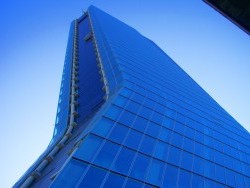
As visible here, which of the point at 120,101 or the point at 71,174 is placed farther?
the point at 120,101

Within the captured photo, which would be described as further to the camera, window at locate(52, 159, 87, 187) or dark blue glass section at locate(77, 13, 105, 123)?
dark blue glass section at locate(77, 13, 105, 123)

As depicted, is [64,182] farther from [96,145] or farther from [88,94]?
[88,94]

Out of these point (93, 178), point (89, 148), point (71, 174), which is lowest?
point (71, 174)

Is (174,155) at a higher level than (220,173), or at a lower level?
lower

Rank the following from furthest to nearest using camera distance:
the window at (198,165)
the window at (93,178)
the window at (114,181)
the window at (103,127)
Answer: the window at (198,165) → the window at (103,127) → the window at (114,181) → the window at (93,178)

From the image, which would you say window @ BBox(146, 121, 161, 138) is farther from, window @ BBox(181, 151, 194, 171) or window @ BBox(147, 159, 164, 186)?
window @ BBox(147, 159, 164, 186)

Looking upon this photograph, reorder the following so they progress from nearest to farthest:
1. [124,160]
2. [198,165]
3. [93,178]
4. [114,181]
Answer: [93,178] < [114,181] < [124,160] < [198,165]

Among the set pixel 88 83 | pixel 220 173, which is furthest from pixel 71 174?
pixel 88 83

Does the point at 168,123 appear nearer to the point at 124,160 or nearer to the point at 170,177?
the point at 170,177

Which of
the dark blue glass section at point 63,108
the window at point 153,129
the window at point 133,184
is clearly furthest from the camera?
the dark blue glass section at point 63,108

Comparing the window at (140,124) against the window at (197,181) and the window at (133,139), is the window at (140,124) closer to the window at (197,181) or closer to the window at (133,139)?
the window at (133,139)

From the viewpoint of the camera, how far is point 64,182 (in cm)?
1823

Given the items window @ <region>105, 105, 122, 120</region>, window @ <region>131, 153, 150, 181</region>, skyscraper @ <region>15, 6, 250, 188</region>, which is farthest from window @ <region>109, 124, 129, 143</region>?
window @ <region>131, 153, 150, 181</region>

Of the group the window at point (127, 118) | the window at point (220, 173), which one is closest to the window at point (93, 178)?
the window at point (127, 118)
